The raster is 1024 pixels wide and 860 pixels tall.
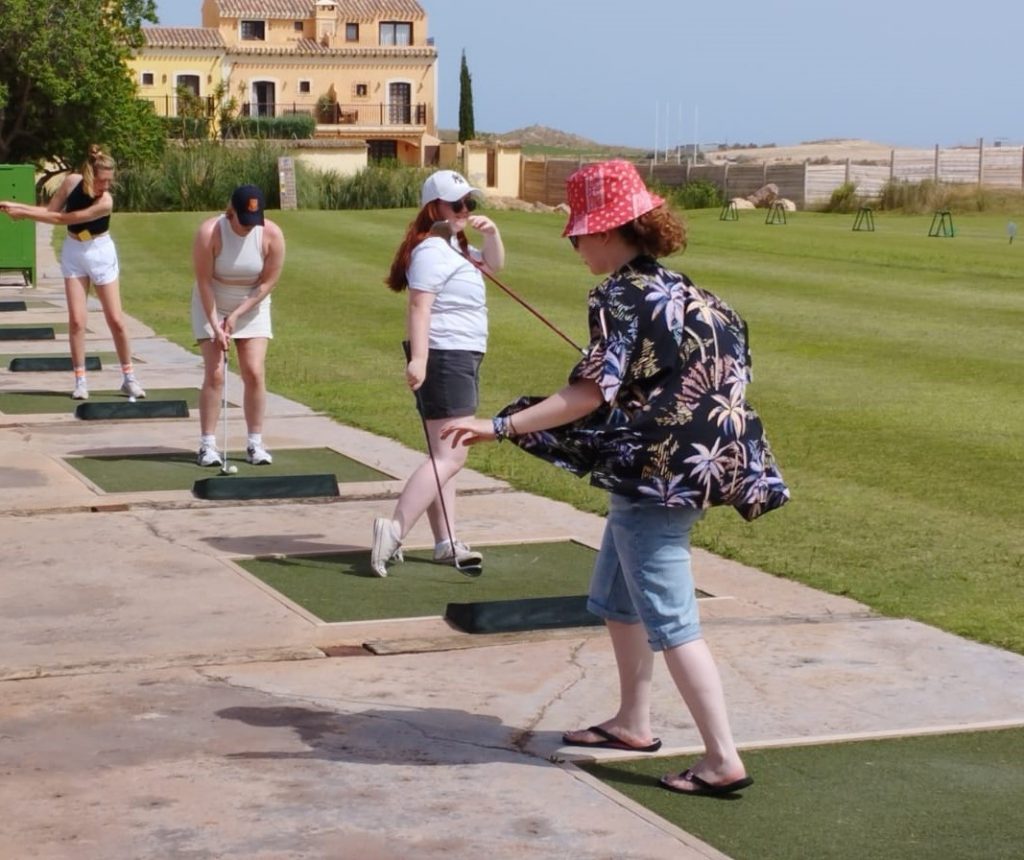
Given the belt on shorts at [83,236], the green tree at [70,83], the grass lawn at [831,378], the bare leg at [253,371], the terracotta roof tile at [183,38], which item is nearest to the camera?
the grass lawn at [831,378]

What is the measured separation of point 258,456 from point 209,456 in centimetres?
29

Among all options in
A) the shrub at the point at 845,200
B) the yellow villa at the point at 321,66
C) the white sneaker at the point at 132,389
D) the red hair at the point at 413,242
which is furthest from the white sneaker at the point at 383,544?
the yellow villa at the point at 321,66

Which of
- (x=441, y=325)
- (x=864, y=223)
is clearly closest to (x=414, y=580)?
(x=441, y=325)

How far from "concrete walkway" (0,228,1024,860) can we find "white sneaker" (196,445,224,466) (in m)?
1.75

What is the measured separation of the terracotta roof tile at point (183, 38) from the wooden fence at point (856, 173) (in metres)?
39.7

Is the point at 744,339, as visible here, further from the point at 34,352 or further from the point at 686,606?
the point at 34,352

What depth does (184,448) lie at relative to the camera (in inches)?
469

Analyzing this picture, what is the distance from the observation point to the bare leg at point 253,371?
35.3 ft

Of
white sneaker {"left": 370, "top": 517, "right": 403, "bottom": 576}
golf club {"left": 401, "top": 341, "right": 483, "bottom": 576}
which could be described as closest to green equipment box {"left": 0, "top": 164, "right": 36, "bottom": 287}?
golf club {"left": 401, "top": 341, "right": 483, "bottom": 576}

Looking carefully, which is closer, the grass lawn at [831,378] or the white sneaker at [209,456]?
the grass lawn at [831,378]

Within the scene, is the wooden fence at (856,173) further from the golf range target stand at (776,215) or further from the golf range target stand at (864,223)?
the golf range target stand at (864,223)

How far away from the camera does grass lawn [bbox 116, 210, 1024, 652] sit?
28.1 ft

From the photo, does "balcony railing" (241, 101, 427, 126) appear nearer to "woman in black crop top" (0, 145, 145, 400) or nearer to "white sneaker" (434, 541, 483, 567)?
"woman in black crop top" (0, 145, 145, 400)

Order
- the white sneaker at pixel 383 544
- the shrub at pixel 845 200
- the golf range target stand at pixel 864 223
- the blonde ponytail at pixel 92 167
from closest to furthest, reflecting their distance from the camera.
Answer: the white sneaker at pixel 383 544, the blonde ponytail at pixel 92 167, the golf range target stand at pixel 864 223, the shrub at pixel 845 200
